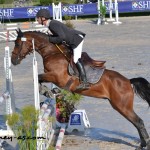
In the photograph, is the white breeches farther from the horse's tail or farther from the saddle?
the horse's tail

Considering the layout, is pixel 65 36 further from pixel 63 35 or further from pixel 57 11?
pixel 57 11

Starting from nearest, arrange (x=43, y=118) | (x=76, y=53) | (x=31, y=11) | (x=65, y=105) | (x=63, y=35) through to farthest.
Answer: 1. (x=43, y=118)
2. (x=63, y=35)
3. (x=76, y=53)
4. (x=65, y=105)
5. (x=31, y=11)

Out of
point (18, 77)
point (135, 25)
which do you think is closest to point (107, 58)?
point (18, 77)

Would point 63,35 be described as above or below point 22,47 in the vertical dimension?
above

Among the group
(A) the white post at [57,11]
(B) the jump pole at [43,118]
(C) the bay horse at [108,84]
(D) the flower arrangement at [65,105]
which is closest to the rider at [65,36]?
(C) the bay horse at [108,84]

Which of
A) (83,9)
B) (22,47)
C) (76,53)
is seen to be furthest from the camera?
(83,9)

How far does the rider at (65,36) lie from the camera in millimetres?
7023

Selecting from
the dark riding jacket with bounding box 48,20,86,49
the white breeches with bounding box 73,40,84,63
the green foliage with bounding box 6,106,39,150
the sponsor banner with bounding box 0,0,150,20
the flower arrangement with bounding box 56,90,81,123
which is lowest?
the flower arrangement with bounding box 56,90,81,123

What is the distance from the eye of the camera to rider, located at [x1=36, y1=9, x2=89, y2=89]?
7.02 m

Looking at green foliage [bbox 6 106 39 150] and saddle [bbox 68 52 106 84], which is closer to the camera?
green foliage [bbox 6 106 39 150]

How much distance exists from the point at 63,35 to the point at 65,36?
0.05 meters

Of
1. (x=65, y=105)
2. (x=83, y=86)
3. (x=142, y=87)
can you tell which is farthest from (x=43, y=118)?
(x=65, y=105)

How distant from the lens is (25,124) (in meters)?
5.47

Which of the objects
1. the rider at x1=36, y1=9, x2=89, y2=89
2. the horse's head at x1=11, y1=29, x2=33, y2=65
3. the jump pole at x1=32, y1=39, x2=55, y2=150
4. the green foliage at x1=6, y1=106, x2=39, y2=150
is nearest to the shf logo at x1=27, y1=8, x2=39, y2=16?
the jump pole at x1=32, y1=39, x2=55, y2=150
